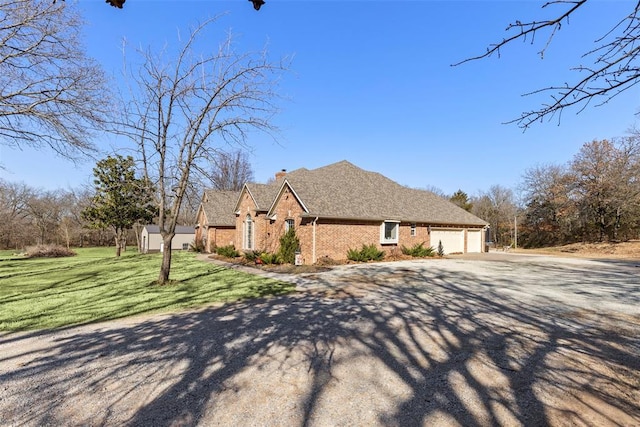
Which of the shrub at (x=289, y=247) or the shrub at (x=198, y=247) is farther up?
the shrub at (x=289, y=247)

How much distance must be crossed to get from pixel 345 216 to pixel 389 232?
410 cm

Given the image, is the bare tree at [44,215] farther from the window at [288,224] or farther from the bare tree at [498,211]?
the bare tree at [498,211]

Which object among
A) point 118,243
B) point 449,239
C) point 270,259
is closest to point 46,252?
point 118,243

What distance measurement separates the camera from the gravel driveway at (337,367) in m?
3.35

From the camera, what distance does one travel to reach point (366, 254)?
711 inches

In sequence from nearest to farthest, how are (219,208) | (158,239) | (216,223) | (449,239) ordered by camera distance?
(449,239) → (216,223) → (219,208) → (158,239)

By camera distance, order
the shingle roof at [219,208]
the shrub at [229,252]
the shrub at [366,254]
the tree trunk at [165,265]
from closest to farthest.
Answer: the tree trunk at [165,265], the shrub at [366,254], the shrub at [229,252], the shingle roof at [219,208]

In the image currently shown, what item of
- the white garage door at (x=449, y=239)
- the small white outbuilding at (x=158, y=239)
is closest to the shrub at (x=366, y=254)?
the white garage door at (x=449, y=239)

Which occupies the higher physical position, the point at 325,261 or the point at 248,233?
the point at 248,233

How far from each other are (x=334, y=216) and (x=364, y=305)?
31.2 feet

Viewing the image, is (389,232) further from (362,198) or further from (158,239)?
(158,239)

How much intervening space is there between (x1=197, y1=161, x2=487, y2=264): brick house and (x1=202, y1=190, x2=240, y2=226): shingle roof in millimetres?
663

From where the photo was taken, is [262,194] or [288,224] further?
[262,194]

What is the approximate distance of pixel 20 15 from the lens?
25.8ft
